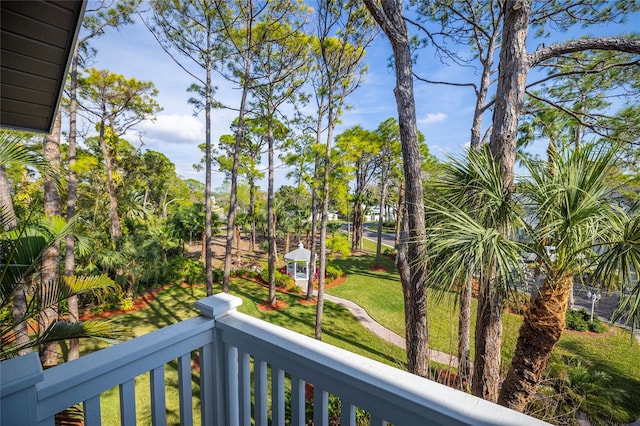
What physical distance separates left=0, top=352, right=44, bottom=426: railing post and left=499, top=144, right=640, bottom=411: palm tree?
3.45m

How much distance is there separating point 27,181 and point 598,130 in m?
17.9

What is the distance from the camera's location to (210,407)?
125 centimetres

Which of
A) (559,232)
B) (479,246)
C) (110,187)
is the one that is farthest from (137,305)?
(559,232)

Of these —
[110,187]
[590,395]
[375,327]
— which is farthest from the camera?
[110,187]

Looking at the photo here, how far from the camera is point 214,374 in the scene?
1.25 metres

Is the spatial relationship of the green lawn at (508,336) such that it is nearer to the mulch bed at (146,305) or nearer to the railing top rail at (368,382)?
the railing top rail at (368,382)

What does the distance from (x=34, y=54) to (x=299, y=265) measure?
12.7 metres

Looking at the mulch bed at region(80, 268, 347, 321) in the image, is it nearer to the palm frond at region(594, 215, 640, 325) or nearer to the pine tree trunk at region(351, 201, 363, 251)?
the pine tree trunk at region(351, 201, 363, 251)

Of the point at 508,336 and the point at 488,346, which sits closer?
the point at 488,346

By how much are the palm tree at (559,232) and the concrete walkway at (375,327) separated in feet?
11.9

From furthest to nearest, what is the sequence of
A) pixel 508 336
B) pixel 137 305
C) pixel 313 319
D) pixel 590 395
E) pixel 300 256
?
pixel 300 256, pixel 137 305, pixel 313 319, pixel 508 336, pixel 590 395

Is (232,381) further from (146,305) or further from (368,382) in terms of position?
(146,305)

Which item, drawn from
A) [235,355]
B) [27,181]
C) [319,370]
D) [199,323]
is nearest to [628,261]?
[319,370]

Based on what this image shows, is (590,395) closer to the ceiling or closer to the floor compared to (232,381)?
closer to the floor
